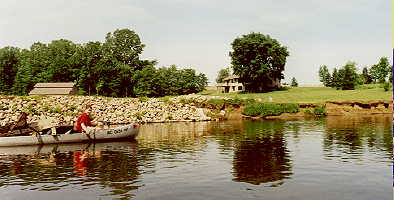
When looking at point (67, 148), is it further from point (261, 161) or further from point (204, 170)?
point (261, 161)

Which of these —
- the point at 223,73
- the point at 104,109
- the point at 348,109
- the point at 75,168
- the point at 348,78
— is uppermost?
the point at 223,73

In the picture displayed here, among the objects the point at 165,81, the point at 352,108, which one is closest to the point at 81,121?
the point at 352,108

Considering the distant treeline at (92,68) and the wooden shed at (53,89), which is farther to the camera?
the distant treeline at (92,68)

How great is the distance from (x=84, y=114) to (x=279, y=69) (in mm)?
75607

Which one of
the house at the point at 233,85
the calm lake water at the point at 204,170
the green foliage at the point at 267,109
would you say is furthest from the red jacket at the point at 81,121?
the house at the point at 233,85

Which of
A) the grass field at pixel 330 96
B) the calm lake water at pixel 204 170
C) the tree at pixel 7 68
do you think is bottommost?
the calm lake water at pixel 204 170

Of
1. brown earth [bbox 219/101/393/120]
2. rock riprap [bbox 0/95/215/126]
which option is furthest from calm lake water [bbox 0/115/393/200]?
brown earth [bbox 219/101/393/120]

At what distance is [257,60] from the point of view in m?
90.0

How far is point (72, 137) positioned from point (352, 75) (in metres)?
77.0

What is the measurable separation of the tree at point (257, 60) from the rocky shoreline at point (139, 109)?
114 feet

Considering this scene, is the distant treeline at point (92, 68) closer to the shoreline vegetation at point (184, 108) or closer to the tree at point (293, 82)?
the shoreline vegetation at point (184, 108)

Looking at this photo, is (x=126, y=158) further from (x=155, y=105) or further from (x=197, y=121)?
(x=155, y=105)

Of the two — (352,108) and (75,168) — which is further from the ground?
(352,108)

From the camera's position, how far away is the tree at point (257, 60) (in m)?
90.3
